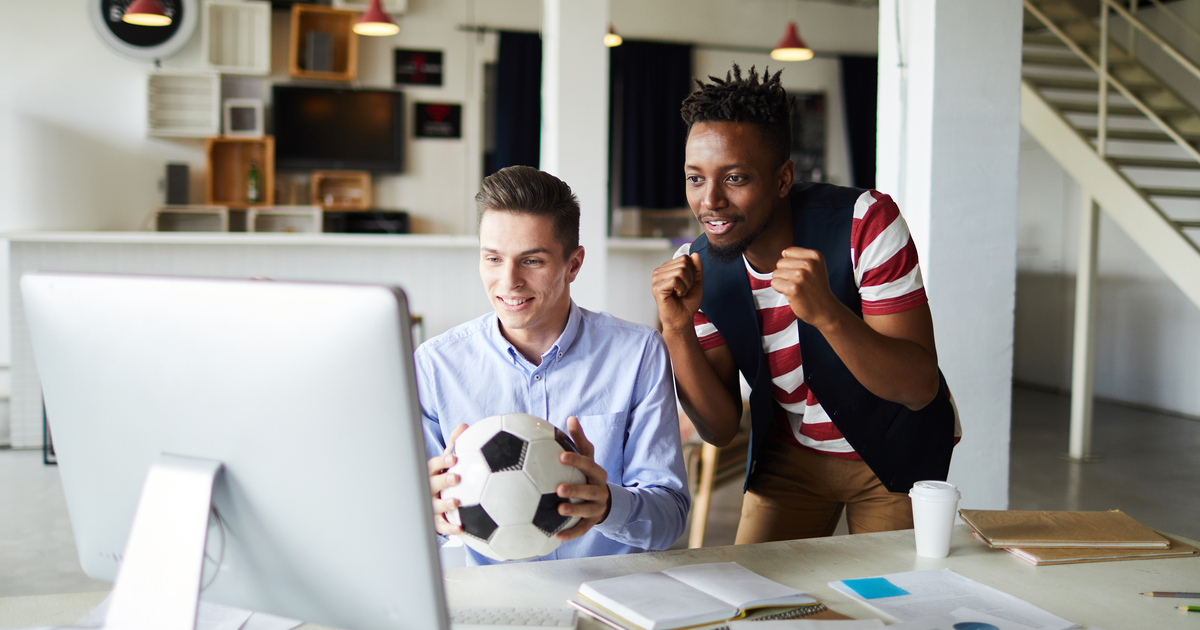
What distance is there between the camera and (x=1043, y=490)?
13.6 feet

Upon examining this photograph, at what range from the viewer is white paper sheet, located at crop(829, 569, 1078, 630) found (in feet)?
3.46

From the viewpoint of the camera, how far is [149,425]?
80cm

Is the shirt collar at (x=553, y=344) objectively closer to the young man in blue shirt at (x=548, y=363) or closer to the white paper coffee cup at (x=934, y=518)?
the young man in blue shirt at (x=548, y=363)

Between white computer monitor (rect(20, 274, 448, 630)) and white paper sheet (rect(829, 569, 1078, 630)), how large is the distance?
64cm

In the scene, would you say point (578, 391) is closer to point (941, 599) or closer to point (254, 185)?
point (941, 599)

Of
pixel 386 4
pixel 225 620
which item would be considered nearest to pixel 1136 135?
pixel 386 4

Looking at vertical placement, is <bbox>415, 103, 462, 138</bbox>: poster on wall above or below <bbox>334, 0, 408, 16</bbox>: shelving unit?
below

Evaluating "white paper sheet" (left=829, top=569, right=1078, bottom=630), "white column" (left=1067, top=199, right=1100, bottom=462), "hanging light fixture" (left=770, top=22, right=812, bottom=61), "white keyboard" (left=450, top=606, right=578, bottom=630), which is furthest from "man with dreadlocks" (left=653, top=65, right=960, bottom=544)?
"hanging light fixture" (left=770, top=22, right=812, bottom=61)

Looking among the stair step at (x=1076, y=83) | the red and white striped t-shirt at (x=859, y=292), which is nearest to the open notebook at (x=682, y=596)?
the red and white striped t-shirt at (x=859, y=292)

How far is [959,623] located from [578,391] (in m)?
0.66

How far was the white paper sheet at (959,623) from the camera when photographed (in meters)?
1.02

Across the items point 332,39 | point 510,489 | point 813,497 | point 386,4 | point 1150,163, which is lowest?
point 813,497

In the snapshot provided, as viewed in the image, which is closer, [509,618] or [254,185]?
[509,618]

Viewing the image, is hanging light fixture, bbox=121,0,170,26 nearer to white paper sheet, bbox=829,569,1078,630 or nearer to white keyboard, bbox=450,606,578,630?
white keyboard, bbox=450,606,578,630
